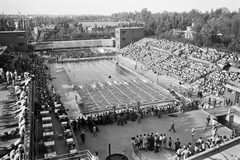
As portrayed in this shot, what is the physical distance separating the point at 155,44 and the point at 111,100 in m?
30.2

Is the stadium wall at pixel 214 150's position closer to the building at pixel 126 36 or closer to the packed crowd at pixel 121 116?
the packed crowd at pixel 121 116

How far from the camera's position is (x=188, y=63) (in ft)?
118

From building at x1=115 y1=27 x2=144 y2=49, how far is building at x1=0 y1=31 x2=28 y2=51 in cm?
2296

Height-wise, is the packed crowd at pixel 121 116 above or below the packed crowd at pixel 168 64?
below

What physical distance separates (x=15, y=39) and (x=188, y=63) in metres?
37.6

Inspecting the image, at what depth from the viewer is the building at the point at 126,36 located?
6013cm

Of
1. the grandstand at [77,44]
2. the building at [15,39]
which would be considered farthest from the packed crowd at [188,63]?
the building at [15,39]

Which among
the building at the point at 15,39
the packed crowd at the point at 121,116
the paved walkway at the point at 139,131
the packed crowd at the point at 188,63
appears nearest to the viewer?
the paved walkway at the point at 139,131

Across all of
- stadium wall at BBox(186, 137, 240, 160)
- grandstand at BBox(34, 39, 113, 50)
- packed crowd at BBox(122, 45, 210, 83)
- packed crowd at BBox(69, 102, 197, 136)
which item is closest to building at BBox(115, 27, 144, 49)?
grandstand at BBox(34, 39, 113, 50)

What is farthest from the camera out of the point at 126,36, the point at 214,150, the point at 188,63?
the point at 126,36

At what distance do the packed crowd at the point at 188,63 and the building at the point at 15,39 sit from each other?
75.2 ft

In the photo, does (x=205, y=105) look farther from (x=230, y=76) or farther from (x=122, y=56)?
(x=122, y=56)

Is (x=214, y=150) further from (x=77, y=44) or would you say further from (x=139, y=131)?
(x=77, y=44)

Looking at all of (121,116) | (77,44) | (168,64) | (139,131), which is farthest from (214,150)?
(77,44)
